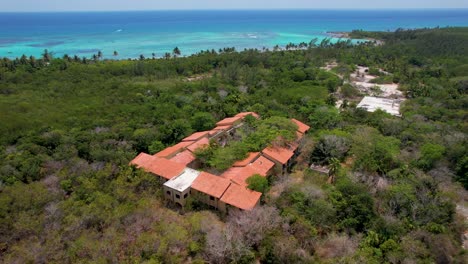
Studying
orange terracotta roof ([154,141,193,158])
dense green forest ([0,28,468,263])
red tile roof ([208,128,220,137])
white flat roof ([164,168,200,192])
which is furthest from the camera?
red tile roof ([208,128,220,137])

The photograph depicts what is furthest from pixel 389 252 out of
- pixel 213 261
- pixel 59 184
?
pixel 59 184

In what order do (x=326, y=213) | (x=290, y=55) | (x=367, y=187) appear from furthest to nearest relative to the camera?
(x=290, y=55), (x=367, y=187), (x=326, y=213)

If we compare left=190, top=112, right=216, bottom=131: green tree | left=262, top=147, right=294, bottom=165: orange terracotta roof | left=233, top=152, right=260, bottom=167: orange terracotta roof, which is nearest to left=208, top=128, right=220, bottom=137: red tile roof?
left=190, top=112, right=216, bottom=131: green tree

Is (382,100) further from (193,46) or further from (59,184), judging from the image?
(193,46)

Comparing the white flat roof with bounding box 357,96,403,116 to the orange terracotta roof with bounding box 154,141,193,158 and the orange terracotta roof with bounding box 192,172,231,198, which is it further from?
the orange terracotta roof with bounding box 192,172,231,198

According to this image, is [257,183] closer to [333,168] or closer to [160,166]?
[333,168]

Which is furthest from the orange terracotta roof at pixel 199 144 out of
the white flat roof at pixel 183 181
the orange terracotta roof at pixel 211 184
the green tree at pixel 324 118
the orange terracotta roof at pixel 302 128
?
the green tree at pixel 324 118
